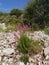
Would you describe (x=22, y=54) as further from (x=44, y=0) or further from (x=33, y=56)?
(x=44, y=0)

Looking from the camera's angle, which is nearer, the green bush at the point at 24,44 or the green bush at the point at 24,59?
the green bush at the point at 24,59

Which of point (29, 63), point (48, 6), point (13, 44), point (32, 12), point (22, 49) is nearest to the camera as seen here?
point (29, 63)

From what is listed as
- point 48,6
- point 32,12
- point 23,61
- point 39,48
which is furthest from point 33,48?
point 32,12

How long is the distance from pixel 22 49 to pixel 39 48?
0.59 meters

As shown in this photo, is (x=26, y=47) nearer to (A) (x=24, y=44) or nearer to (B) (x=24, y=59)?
(A) (x=24, y=44)

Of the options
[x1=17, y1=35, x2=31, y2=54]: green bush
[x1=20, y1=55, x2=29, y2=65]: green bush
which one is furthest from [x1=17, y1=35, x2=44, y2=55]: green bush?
[x1=20, y1=55, x2=29, y2=65]: green bush

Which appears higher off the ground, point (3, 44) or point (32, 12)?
point (32, 12)

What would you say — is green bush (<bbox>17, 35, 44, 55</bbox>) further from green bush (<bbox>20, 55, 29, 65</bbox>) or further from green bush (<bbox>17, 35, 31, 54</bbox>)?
green bush (<bbox>20, 55, 29, 65</bbox>)

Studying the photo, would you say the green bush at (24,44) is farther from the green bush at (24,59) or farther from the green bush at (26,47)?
the green bush at (24,59)

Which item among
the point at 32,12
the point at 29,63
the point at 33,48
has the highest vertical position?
the point at 32,12

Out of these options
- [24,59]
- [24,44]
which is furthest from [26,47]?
[24,59]

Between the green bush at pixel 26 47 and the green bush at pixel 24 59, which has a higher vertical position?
the green bush at pixel 26 47

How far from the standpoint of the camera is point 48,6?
768 inches

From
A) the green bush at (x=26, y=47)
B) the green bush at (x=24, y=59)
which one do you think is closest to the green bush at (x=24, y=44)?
the green bush at (x=26, y=47)
